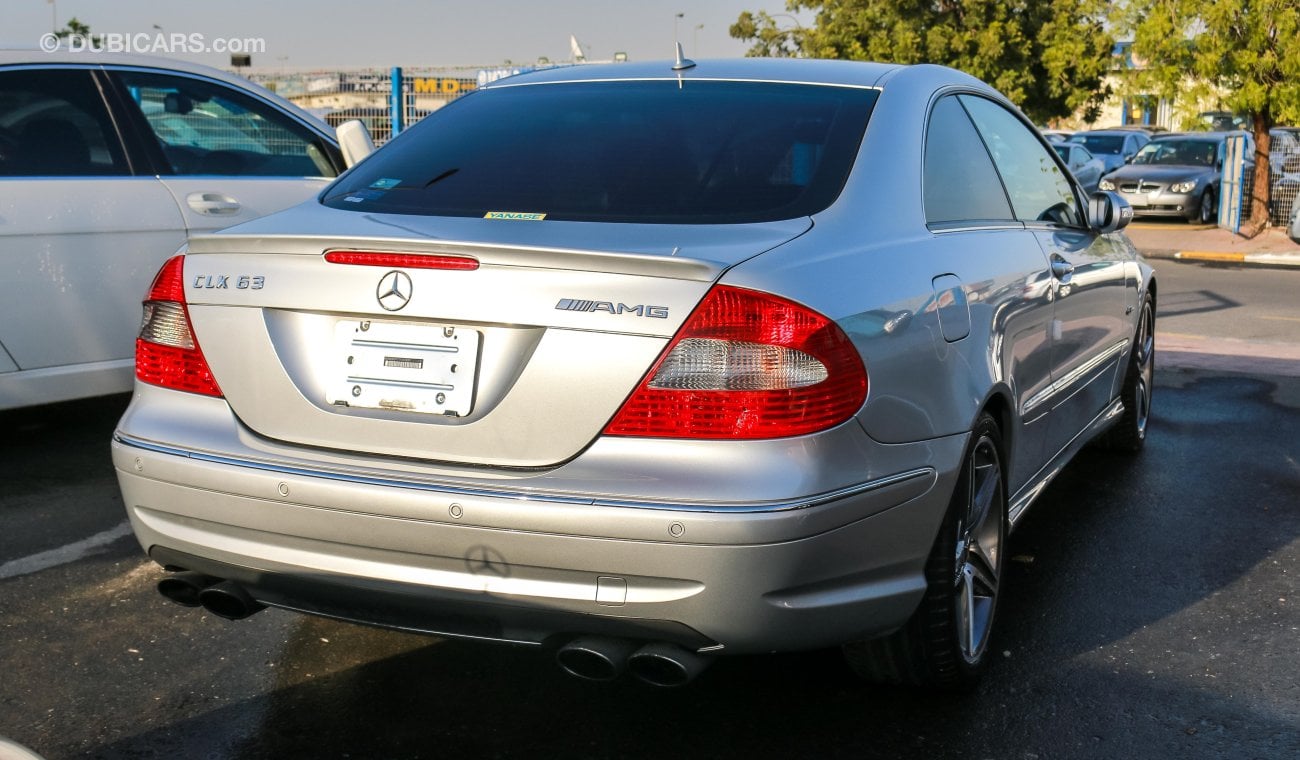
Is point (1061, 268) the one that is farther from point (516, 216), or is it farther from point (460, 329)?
point (460, 329)

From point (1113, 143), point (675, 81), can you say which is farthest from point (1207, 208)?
point (675, 81)

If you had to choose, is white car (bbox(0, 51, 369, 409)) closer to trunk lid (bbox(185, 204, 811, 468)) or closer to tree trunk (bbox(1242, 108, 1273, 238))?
trunk lid (bbox(185, 204, 811, 468))

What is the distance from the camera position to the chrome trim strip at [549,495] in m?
2.67

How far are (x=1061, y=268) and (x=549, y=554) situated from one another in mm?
2318

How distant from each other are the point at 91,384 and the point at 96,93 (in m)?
1.18

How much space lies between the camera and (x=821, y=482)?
2748 mm

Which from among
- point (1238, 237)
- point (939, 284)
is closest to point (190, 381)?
point (939, 284)

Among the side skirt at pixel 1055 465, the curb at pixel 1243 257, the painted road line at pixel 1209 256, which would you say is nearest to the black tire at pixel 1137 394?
the side skirt at pixel 1055 465

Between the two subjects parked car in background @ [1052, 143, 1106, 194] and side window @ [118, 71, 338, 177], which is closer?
side window @ [118, 71, 338, 177]

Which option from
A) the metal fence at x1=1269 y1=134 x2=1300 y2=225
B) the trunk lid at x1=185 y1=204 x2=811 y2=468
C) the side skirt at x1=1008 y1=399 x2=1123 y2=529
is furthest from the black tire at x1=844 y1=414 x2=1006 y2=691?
the metal fence at x1=1269 y1=134 x2=1300 y2=225

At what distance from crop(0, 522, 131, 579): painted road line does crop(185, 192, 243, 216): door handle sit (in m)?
1.57

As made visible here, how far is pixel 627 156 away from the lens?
3.46 m

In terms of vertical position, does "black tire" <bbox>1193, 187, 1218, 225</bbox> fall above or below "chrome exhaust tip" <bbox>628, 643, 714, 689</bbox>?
below

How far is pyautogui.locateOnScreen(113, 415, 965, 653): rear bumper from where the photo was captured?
2.69 m
